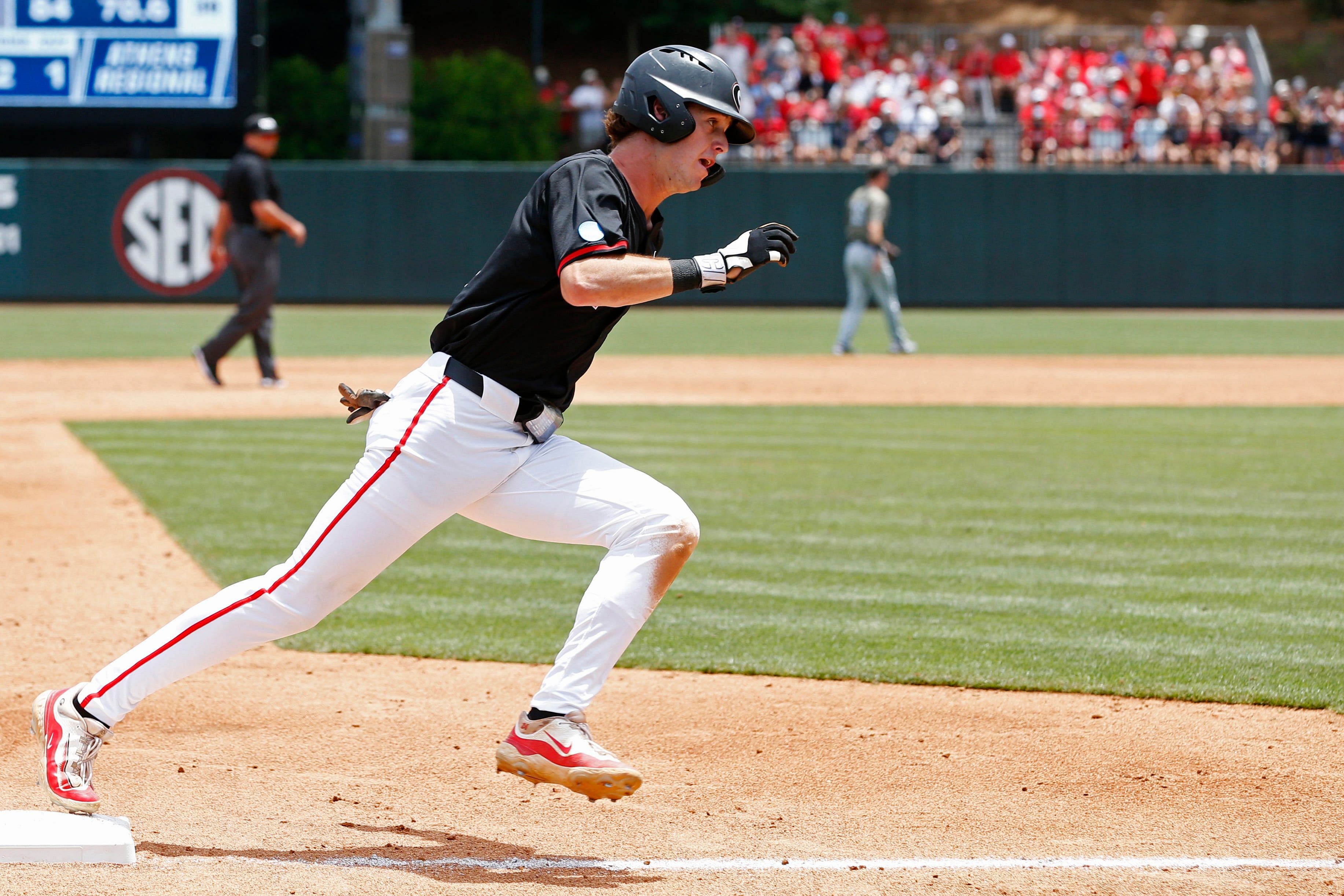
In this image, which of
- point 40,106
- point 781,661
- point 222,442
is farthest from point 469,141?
point 781,661

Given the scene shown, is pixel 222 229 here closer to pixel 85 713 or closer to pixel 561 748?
pixel 85 713

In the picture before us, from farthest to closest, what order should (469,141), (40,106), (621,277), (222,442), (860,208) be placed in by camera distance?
(469,141) → (40,106) → (860,208) → (222,442) → (621,277)

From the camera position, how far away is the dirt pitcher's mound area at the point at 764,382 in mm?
13969

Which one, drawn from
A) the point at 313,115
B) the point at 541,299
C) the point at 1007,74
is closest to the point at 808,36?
the point at 1007,74

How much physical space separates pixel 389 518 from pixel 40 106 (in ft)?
71.0

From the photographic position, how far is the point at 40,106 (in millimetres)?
22984

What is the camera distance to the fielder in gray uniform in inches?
722

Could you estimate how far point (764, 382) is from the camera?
641 inches

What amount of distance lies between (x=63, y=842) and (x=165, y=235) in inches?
898

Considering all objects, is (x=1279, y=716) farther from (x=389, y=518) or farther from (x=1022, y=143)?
(x=1022, y=143)

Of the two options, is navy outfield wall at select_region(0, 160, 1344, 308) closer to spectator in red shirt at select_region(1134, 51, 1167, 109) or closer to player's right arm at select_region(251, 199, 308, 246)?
spectator in red shirt at select_region(1134, 51, 1167, 109)

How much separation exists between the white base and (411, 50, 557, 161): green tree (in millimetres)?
28212

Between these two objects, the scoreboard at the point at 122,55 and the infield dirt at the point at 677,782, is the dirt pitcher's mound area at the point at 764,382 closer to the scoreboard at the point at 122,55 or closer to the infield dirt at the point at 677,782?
the scoreboard at the point at 122,55

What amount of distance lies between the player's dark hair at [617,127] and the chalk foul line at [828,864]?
178 centimetres
